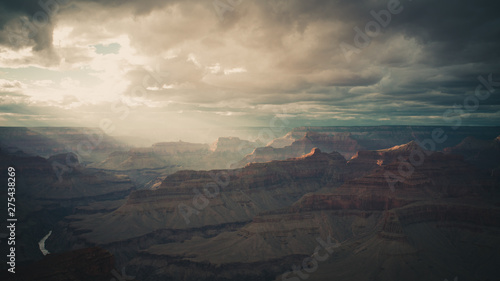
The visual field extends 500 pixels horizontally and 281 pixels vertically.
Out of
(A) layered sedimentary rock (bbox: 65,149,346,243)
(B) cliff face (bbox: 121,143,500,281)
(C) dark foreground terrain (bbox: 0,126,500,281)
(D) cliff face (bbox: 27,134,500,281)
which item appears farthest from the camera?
(A) layered sedimentary rock (bbox: 65,149,346,243)

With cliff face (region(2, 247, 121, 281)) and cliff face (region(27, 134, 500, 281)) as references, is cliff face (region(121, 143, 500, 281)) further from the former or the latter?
cliff face (region(2, 247, 121, 281))

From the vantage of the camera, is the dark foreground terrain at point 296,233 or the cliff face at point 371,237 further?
the cliff face at point 371,237

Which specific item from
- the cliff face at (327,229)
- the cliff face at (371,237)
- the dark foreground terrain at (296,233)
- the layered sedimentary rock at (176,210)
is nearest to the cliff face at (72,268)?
the dark foreground terrain at (296,233)

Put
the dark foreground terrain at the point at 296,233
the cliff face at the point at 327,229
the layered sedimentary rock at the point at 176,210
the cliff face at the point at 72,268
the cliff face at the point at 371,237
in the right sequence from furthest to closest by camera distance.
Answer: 1. the layered sedimentary rock at the point at 176,210
2. the cliff face at the point at 327,229
3. the cliff face at the point at 371,237
4. the dark foreground terrain at the point at 296,233
5. the cliff face at the point at 72,268

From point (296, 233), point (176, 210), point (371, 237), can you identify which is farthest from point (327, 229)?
point (176, 210)

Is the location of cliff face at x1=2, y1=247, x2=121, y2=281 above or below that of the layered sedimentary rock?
above

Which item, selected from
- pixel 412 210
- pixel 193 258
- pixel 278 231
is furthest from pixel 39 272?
pixel 412 210

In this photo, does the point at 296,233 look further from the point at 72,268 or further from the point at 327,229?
the point at 72,268

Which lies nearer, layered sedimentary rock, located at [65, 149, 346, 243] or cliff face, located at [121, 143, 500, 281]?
cliff face, located at [121, 143, 500, 281]

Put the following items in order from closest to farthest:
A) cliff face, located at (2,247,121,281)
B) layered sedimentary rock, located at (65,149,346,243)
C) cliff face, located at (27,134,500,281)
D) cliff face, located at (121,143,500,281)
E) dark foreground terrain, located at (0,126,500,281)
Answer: cliff face, located at (2,247,121,281)
dark foreground terrain, located at (0,126,500,281)
cliff face, located at (121,143,500,281)
cliff face, located at (27,134,500,281)
layered sedimentary rock, located at (65,149,346,243)

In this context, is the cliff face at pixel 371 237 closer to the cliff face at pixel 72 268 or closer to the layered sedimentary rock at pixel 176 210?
the layered sedimentary rock at pixel 176 210

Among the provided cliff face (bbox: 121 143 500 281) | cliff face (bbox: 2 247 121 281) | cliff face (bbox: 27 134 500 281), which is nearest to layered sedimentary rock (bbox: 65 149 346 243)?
cliff face (bbox: 27 134 500 281)
